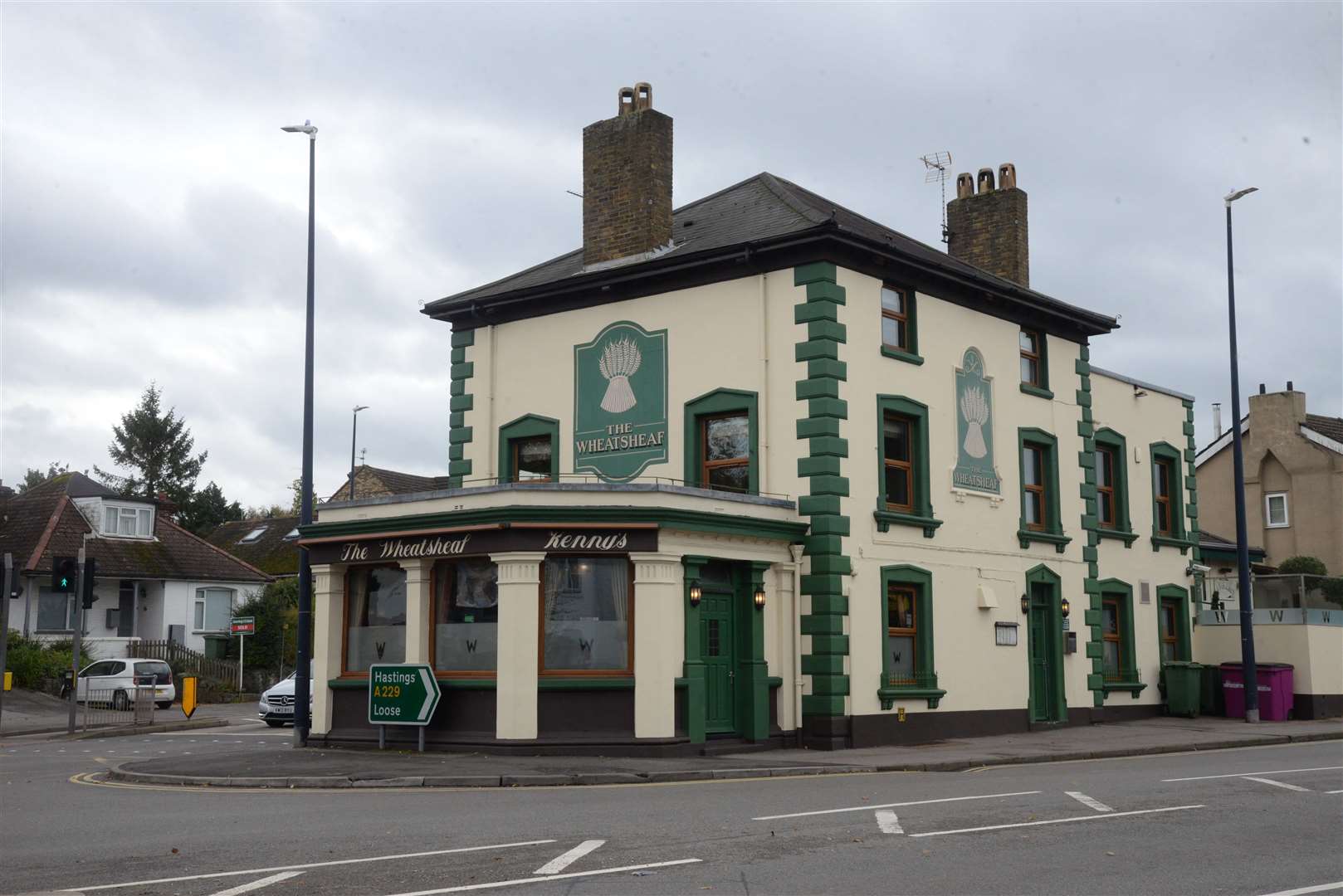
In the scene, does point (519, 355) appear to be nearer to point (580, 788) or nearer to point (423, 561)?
point (423, 561)

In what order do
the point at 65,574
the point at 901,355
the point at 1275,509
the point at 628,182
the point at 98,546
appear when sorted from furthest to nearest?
the point at 1275,509, the point at 98,546, the point at 65,574, the point at 628,182, the point at 901,355

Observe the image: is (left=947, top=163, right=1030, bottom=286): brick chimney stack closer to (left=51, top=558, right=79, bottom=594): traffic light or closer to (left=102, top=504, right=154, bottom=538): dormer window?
(left=51, top=558, right=79, bottom=594): traffic light

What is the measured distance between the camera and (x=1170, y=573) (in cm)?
3148

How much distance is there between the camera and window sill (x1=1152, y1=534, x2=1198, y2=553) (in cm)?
3103

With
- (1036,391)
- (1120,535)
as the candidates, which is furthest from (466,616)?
(1120,535)

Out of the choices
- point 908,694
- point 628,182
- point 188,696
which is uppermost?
point 628,182

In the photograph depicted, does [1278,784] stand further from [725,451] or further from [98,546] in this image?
[98,546]

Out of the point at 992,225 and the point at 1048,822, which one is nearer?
the point at 1048,822

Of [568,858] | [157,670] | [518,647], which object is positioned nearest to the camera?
[568,858]

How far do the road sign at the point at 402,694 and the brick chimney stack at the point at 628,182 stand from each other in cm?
856

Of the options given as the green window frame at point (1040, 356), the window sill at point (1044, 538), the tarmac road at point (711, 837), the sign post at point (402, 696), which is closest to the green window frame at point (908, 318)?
the green window frame at point (1040, 356)

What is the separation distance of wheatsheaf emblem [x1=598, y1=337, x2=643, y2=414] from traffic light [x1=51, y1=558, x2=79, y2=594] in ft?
38.6

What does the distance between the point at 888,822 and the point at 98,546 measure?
141 feet

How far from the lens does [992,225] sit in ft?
99.8
